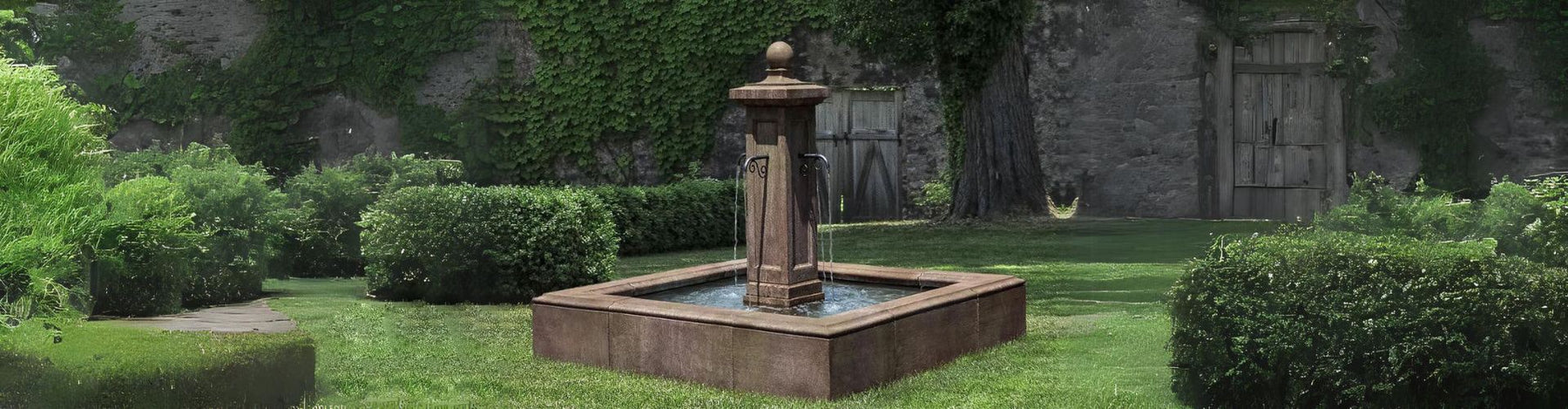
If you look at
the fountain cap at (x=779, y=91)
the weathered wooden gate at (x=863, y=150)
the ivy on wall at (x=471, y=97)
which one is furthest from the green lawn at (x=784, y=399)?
the ivy on wall at (x=471, y=97)

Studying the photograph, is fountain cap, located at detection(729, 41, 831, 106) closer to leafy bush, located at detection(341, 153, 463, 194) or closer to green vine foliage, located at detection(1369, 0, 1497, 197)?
leafy bush, located at detection(341, 153, 463, 194)

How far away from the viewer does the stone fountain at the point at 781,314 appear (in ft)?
17.0

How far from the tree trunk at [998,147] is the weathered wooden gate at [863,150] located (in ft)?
5.65

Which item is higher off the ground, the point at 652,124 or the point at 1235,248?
the point at 652,124

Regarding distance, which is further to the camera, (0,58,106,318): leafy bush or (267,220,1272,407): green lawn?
(267,220,1272,407): green lawn

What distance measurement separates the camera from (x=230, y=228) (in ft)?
25.3

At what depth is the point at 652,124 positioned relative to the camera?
14859mm

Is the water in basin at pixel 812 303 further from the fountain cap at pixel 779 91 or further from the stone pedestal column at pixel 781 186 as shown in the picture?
the fountain cap at pixel 779 91

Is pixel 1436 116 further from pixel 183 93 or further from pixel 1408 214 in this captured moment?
pixel 183 93

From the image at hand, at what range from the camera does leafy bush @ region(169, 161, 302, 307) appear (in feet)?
24.2

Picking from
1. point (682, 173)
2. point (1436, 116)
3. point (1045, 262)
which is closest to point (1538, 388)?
point (1045, 262)

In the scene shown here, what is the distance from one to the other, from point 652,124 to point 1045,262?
6.17 meters

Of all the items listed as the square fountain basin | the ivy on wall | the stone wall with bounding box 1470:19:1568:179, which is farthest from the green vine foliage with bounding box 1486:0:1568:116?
the square fountain basin

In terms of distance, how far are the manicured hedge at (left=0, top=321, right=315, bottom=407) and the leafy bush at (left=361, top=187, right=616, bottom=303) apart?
341cm
